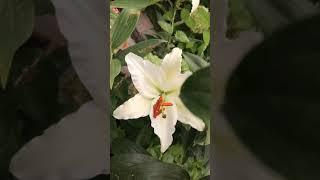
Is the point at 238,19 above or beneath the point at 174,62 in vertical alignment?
above

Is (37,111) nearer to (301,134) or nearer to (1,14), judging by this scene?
(1,14)

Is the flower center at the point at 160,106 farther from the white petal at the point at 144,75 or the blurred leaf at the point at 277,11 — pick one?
the blurred leaf at the point at 277,11

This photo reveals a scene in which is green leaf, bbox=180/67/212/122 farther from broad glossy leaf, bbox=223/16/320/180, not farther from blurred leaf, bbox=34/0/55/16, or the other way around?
blurred leaf, bbox=34/0/55/16

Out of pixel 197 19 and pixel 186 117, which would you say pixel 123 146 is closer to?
pixel 186 117

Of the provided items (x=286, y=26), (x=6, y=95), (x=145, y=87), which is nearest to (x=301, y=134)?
(x=286, y=26)

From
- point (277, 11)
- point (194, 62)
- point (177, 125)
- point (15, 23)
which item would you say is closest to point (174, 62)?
point (194, 62)

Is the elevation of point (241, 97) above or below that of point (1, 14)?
below

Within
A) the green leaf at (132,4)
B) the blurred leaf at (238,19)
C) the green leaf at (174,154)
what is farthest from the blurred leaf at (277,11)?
the green leaf at (174,154)
